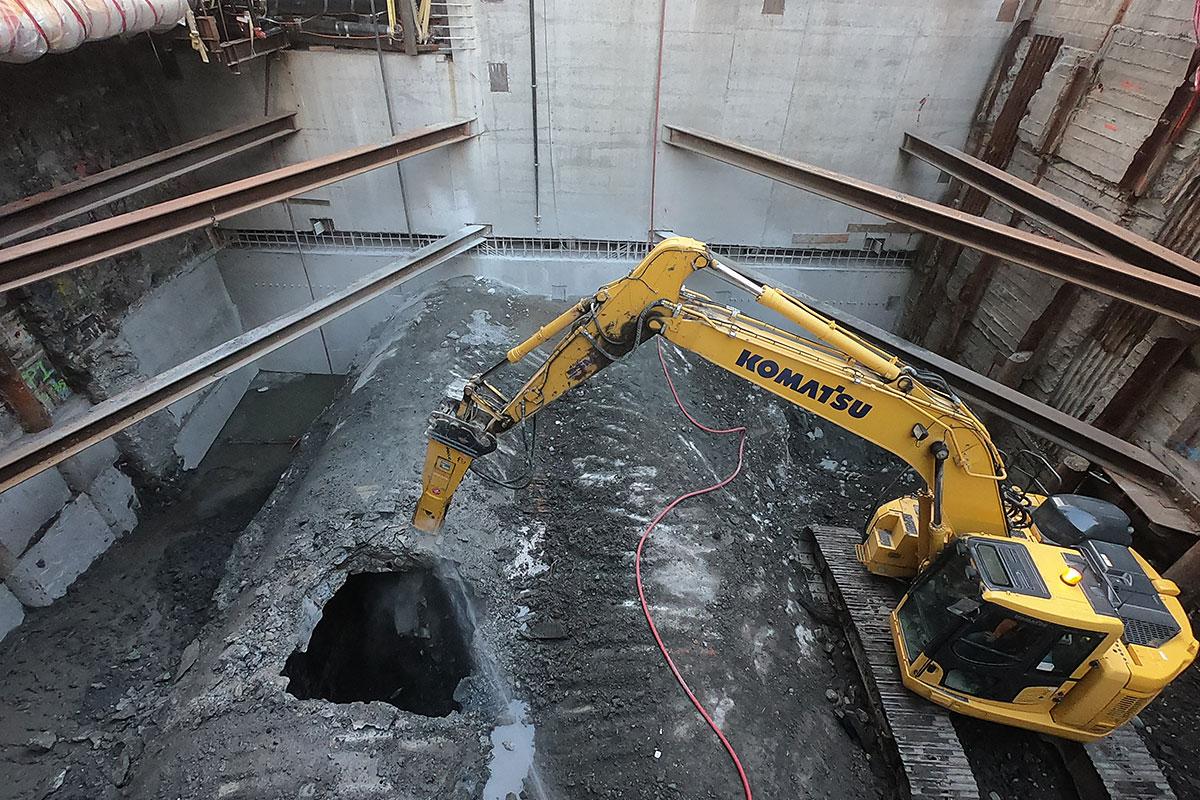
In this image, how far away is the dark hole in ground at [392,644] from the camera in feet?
19.4

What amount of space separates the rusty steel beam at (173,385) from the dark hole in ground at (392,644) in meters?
2.48

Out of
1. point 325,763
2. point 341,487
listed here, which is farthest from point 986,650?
point 341,487

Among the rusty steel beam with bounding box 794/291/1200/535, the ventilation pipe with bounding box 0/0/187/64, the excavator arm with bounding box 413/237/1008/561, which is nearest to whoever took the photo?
the excavator arm with bounding box 413/237/1008/561

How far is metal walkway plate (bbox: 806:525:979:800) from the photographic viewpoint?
4.76 metres

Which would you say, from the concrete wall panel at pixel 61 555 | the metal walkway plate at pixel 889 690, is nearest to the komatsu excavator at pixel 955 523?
the metal walkway plate at pixel 889 690

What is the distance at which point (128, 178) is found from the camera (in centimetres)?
686

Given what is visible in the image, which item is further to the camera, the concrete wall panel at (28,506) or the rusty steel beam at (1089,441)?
the concrete wall panel at (28,506)

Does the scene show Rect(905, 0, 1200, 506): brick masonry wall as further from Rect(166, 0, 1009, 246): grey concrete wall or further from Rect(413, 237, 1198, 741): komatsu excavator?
Rect(413, 237, 1198, 741): komatsu excavator

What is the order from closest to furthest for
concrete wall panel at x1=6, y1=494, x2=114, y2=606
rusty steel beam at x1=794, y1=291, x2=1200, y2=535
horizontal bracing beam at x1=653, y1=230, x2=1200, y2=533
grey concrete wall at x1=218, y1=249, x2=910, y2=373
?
1. rusty steel beam at x1=794, y1=291, x2=1200, y2=535
2. horizontal bracing beam at x1=653, y1=230, x2=1200, y2=533
3. concrete wall panel at x1=6, y1=494, x2=114, y2=606
4. grey concrete wall at x1=218, y1=249, x2=910, y2=373

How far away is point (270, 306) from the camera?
10.4m

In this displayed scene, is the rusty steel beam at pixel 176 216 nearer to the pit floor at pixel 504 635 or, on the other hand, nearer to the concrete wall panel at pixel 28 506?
the pit floor at pixel 504 635

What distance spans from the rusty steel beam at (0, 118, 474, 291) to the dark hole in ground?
11.5ft

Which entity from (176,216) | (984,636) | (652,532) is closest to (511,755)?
(652,532)

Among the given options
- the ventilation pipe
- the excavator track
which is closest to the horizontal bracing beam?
the excavator track
